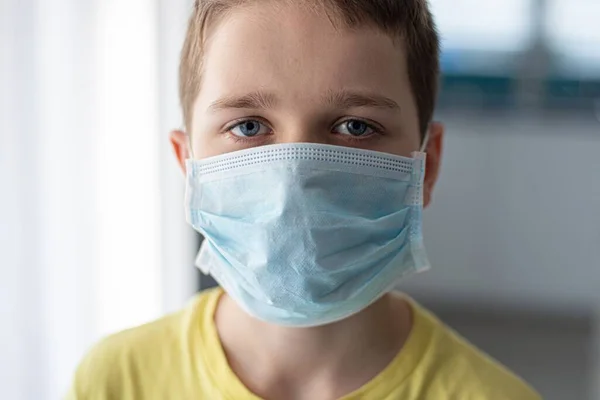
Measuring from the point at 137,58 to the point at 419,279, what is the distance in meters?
1.48

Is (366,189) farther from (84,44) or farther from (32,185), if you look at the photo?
(84,44)

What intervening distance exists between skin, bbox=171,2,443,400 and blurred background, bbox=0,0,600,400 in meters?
0.52

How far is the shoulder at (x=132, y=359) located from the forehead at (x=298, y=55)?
394mm

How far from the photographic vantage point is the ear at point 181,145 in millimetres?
1378

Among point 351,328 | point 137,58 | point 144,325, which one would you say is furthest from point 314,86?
point 137,58

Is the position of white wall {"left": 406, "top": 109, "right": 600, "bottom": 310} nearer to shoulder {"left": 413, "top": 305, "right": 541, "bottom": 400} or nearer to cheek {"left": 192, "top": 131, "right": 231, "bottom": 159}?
shoulder {"left": 413, "top": 305, "right": 541, "bottom": 400}

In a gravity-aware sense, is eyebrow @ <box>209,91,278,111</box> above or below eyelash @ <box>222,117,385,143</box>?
above

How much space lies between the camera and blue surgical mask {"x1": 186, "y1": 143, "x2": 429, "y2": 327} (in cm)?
115

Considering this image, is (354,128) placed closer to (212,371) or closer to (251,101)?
(251,101)

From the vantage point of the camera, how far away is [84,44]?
1.87 meters

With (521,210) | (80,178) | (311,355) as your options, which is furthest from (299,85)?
(521,210)

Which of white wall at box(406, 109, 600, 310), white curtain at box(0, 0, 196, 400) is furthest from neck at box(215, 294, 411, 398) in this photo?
white wall at box(406, 109, 600, 310)

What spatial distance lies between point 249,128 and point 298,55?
14 centimetres

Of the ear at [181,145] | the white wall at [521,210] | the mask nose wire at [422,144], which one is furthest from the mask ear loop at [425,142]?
the white wall at [521,210]
